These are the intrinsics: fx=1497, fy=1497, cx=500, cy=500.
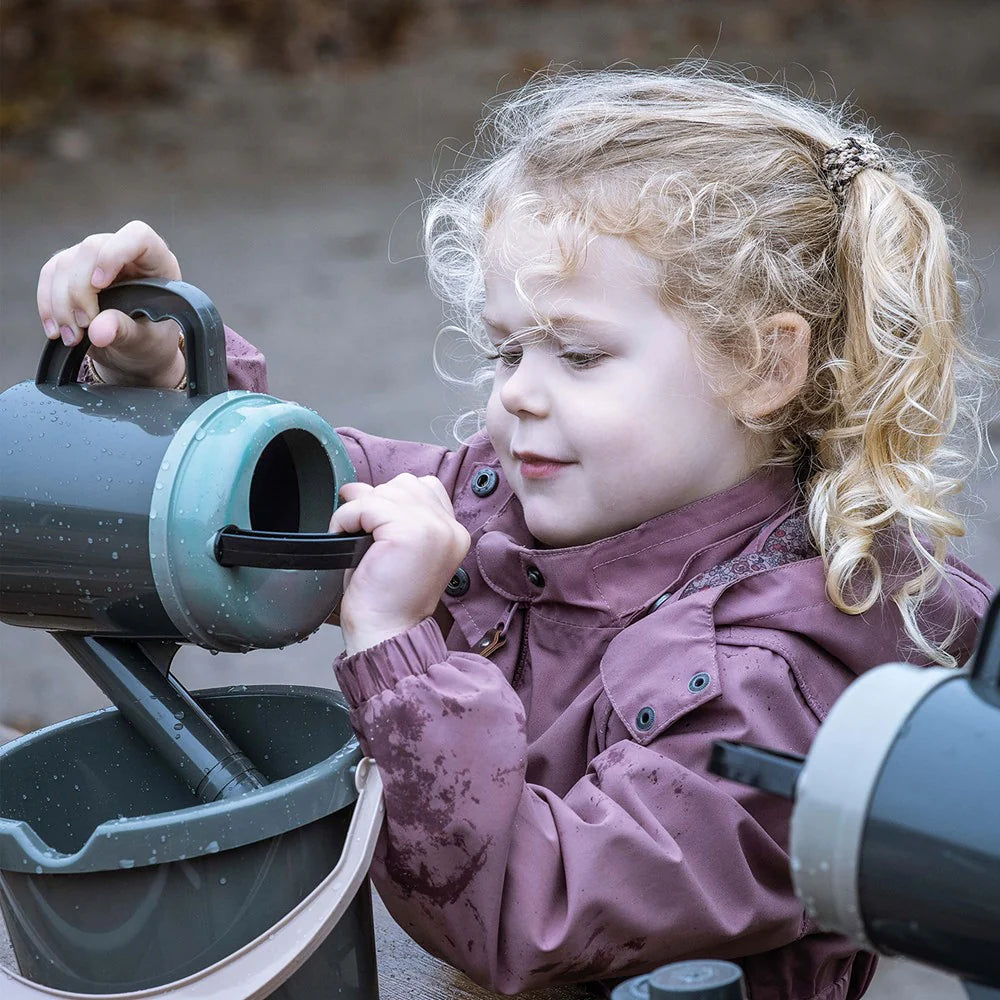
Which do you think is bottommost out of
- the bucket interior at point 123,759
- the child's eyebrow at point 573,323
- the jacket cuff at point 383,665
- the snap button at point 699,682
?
the bucket interior at point 123,759

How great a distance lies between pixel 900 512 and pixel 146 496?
71cm

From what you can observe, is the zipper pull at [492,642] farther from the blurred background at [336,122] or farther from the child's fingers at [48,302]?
the blurred background at [336,122]

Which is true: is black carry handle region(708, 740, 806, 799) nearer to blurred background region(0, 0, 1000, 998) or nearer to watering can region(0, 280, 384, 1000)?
watering can region(0, 280, 384, 1000)

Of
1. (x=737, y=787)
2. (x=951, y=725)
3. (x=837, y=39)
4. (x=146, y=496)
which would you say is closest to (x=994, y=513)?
(x=737, y=787)

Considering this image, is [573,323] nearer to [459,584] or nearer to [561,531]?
[561,531]

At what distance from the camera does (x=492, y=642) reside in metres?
1.51

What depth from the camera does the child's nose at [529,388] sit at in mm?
1404

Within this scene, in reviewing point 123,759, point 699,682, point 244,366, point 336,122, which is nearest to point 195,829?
point 123,759

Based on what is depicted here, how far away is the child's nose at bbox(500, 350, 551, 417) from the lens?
55.3 inches

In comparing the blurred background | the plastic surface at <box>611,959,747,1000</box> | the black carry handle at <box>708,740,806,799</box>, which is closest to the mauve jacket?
the plastic surface at <box>611,959,747,1000</box>

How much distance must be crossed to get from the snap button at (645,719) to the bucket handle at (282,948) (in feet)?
0.92

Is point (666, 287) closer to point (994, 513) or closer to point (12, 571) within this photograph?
point (12, 571)

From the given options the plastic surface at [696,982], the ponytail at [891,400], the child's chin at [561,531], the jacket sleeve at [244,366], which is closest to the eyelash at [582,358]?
the child's chin at [561,531]

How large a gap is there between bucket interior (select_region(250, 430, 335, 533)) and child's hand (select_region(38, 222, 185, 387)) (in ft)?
0.60
